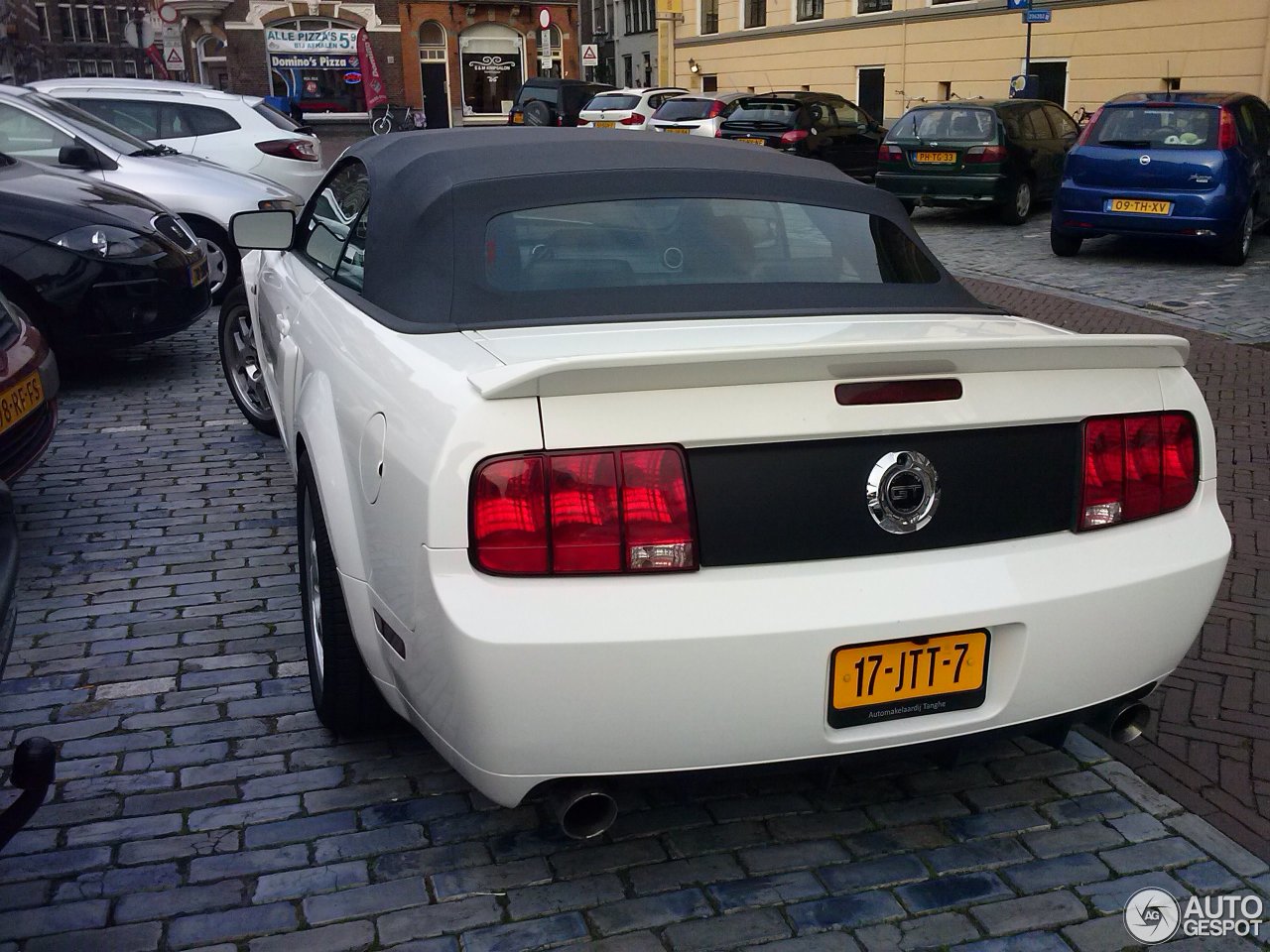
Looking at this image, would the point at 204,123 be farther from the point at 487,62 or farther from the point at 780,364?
the point at 487,62

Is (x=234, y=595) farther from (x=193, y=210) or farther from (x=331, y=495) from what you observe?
(x=193, y=210)

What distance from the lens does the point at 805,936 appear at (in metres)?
2.62

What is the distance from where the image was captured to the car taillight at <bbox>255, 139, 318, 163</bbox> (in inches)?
512

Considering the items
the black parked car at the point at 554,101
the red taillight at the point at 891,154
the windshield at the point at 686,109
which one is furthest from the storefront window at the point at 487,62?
the red taillight at the point at 891,154

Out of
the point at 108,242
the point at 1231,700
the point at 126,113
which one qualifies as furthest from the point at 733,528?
the point at 126,113

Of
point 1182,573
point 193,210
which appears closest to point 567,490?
point 1182,573

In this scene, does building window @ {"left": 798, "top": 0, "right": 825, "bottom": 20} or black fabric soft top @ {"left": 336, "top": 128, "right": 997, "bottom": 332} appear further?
building window @ {"left": 798, "top": 0, "right": 825, "bottom": 20}

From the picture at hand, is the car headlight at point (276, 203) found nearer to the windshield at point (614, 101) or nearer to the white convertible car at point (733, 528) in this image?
the white convertible car at point (733, 528)

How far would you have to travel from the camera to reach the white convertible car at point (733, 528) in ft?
7.82

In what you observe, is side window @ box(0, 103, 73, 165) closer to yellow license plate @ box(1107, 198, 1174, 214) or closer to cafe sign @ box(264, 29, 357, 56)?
yellow license plate @ box(1107, 198, 1174, 214)

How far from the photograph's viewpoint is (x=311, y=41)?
5156 centimetres

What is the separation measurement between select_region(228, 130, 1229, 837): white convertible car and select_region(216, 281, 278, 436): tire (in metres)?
3.41

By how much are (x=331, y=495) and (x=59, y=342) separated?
191 inches

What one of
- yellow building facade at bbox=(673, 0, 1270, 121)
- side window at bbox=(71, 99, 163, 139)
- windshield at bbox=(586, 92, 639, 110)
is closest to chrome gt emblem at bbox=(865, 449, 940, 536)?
side window at bbox=(71, 99, 163, 139)
